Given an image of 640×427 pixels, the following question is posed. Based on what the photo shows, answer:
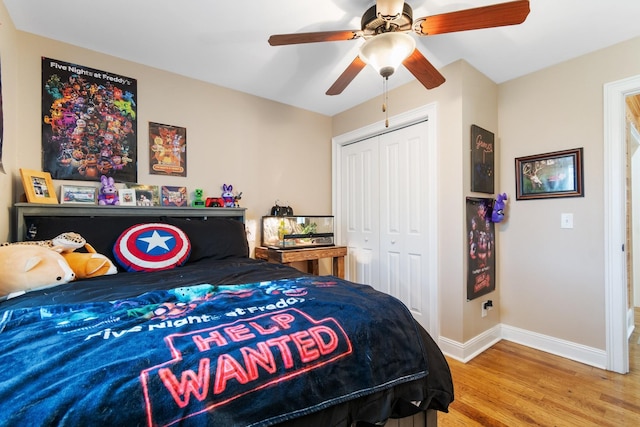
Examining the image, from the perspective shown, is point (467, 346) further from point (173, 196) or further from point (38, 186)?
point (38, 186)

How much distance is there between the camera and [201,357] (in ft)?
2.12

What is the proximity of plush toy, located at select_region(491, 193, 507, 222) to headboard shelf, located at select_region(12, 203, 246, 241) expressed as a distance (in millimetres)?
2228

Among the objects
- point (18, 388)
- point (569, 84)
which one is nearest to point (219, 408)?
point (18, 388)

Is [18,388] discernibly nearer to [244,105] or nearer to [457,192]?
[457,192]

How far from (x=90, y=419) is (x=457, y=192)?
2356 millimetres

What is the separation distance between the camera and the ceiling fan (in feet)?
4.30

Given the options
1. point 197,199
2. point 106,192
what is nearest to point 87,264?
point 106,192

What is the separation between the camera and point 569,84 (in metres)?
2.23

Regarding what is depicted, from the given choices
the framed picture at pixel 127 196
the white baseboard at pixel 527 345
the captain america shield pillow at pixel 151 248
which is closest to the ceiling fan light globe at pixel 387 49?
the captain america shield pillow at pixel 151 248

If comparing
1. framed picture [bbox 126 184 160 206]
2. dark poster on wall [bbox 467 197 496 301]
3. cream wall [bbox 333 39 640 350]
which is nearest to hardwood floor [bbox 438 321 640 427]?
cream wall [bbox 333 39 640 350]

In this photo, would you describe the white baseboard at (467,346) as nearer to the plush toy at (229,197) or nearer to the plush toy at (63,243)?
the plush toy at (229,197)

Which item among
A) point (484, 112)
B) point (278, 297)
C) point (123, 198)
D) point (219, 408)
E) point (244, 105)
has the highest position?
point (244, 105)

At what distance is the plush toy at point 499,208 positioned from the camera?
2490 millimetres

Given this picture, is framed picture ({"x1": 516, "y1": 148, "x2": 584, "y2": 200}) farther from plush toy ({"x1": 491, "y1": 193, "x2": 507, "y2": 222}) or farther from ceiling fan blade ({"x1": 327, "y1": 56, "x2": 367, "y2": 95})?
ceiling fan blade ({"x1": 327, "y1": 56, "x2": 367, "y2": 95})
